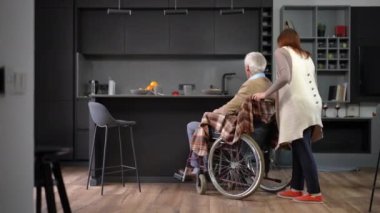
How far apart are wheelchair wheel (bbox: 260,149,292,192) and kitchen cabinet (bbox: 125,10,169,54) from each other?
2232 mm

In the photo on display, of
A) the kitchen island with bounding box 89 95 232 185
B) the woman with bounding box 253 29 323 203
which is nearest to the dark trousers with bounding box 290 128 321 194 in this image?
the woman with bounding box 253 29 323 203

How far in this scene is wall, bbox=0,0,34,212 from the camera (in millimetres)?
1779

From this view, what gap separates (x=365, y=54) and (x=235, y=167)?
348 centimetres

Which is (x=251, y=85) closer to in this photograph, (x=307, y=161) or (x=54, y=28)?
(x=307, y=161)

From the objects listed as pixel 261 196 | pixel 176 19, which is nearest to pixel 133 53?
pixel 176 19

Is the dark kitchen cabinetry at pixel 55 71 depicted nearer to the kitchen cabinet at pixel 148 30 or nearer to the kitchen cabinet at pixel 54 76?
the kitchen cabinet at pixel 54 76

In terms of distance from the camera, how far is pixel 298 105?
3.74 m

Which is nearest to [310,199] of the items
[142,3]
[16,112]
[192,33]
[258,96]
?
[258,96]

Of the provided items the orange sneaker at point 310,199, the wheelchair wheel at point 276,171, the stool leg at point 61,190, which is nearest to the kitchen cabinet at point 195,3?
the wheelchair wheel at point 276,171

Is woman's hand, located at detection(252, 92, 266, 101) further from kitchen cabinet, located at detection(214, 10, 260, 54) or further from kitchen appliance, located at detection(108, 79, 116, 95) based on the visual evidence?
kitchen appliance, located at detection(108, 79, 116, 95)

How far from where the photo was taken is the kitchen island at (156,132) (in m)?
4.74

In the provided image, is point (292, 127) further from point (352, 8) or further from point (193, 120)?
point (352, 8)

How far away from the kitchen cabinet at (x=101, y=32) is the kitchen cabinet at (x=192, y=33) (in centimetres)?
74

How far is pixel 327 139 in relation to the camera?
6.72m
